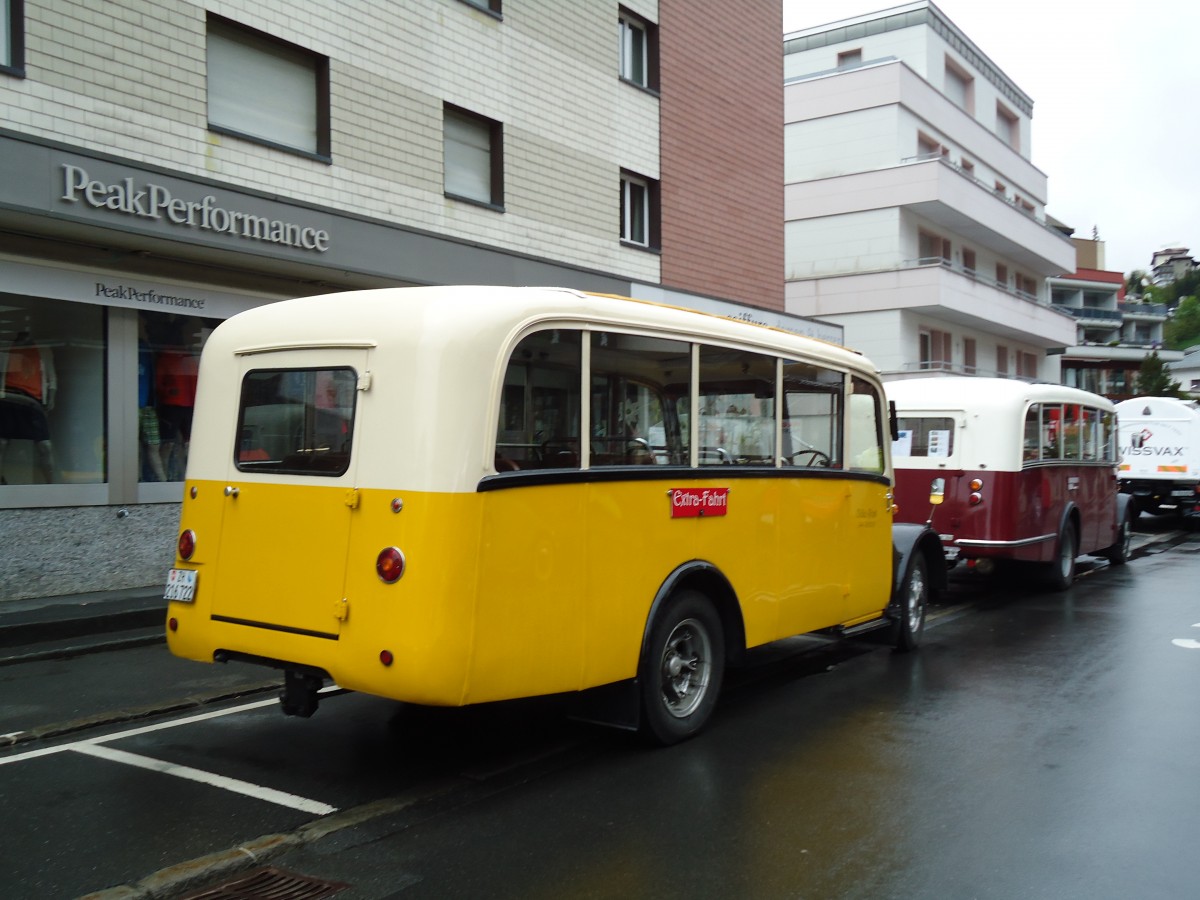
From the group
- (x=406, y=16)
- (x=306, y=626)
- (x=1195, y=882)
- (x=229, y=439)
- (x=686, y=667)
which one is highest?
(x=406, y=16)

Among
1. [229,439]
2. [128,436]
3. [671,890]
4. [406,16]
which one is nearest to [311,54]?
[406,16]

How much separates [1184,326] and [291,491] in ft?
506

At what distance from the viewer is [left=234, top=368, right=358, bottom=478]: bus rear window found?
5094mm

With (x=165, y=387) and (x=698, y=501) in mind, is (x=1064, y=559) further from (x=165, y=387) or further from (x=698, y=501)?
(x=165, y=387)

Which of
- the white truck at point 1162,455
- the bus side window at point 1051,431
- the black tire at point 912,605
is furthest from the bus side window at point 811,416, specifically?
the white truck at point 1162,455

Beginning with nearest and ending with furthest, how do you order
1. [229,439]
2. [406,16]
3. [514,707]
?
[229,439] < [514,707] < [406,16]

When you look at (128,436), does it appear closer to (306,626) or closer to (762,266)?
(306,626)

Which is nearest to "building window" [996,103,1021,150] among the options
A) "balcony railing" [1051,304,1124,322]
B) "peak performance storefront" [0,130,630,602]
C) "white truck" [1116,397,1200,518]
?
"white truck" [1116,397,1200,518]

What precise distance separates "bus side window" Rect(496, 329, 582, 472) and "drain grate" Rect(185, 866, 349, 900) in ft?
6.15

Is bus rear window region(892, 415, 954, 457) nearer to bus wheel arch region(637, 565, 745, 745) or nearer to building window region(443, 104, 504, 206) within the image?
bus wheel arch region(637, 565, 745, 745)

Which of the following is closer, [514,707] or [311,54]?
[514,707]

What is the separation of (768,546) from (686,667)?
1.00 metres

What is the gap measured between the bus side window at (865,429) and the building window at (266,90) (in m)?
8.25

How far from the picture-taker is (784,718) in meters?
6.59
